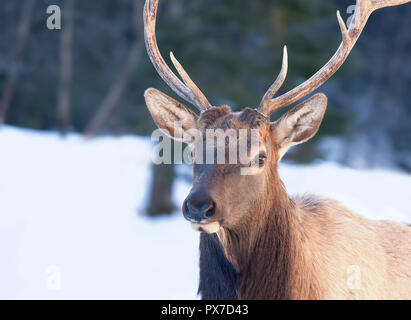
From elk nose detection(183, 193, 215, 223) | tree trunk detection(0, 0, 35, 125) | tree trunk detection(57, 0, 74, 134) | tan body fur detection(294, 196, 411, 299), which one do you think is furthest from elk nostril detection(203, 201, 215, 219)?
tree trunk detection(0, 0, 35, 125)

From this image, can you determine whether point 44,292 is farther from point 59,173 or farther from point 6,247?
point 59,173

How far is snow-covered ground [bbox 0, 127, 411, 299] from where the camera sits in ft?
25.4

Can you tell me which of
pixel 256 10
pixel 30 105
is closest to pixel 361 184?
pixel 256 10

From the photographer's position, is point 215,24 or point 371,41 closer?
point 215,24

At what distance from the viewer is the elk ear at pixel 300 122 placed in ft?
12.5

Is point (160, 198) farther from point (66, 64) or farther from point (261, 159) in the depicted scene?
point (261, 159)

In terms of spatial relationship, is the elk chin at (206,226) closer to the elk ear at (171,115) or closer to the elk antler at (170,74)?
the elk ear at (171,115)

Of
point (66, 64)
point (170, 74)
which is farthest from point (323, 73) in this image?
point (66, 64)

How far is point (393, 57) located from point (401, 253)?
20.8 metres

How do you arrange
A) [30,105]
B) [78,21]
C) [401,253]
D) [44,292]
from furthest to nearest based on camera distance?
[30,105], [78,21], [44,292], [401,253]

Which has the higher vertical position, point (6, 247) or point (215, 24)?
point (215, 24)

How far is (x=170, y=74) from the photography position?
163 inches

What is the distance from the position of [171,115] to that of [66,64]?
13.2 m
